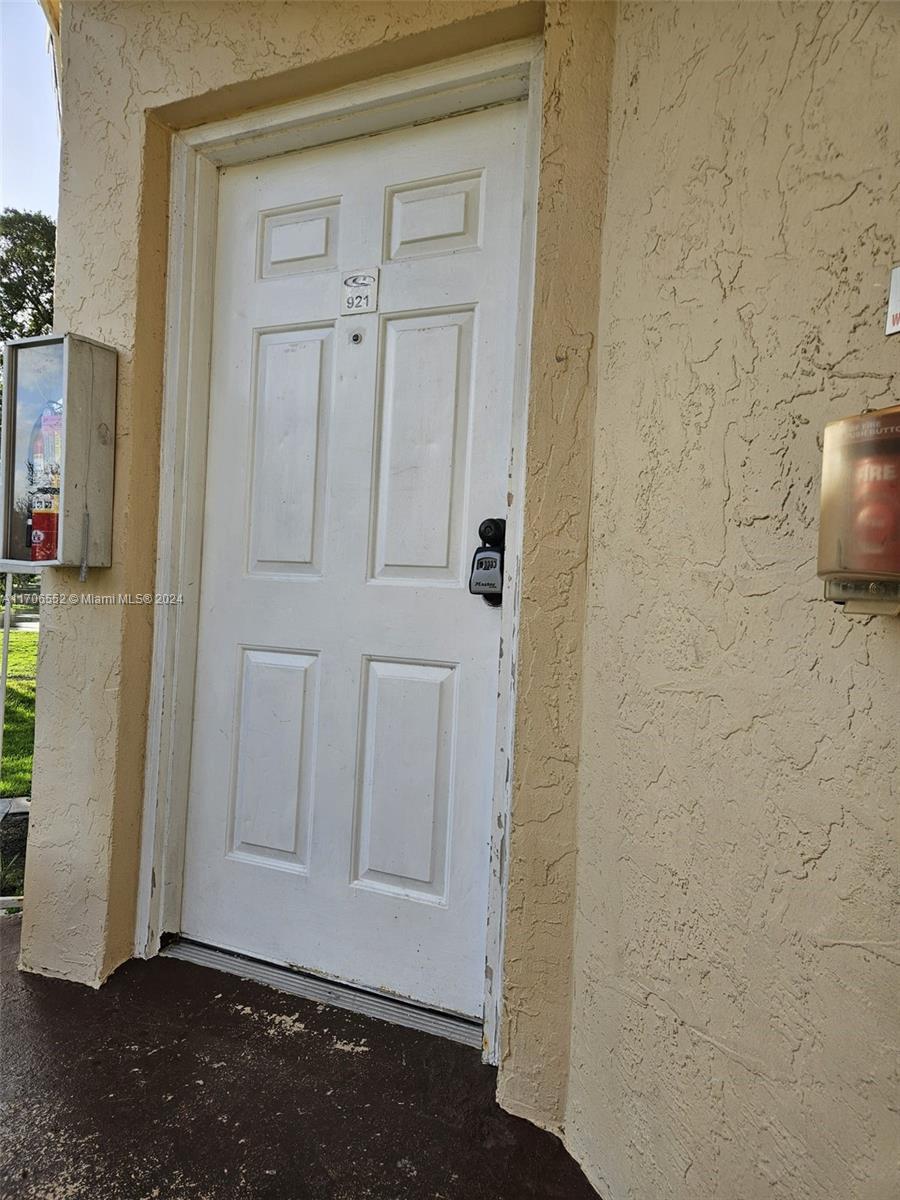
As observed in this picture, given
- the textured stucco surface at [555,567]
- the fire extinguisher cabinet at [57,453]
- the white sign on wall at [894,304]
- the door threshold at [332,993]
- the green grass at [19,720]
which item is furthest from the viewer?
the green grass at [19,720]

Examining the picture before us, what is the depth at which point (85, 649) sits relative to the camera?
214 centimetres

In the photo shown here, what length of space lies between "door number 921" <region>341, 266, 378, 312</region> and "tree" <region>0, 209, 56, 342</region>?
8.96 feet

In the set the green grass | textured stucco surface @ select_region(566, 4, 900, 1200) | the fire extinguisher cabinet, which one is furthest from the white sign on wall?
the green grass

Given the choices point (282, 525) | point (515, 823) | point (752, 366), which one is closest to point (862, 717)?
point (752, 366)

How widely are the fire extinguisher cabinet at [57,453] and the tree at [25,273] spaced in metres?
2.25

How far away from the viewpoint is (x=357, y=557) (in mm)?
2043

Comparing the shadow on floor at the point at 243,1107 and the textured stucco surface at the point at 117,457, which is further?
the textured stucco surface at the point at 117,457

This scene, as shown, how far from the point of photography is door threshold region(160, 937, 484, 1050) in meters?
1.85

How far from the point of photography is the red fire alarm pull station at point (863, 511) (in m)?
0.80

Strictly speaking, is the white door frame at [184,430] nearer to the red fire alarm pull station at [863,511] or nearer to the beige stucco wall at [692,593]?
the beige stucco wall at [692,593]

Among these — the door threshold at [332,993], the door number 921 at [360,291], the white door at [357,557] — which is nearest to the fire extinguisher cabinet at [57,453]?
the white door at [357,557]

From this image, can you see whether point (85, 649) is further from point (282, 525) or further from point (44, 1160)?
point (44, 1160)

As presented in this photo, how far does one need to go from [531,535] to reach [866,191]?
2.72 ft

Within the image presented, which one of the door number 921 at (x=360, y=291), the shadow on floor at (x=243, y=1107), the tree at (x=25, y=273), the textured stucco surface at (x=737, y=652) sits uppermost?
the tree at (x=25, y=273)
